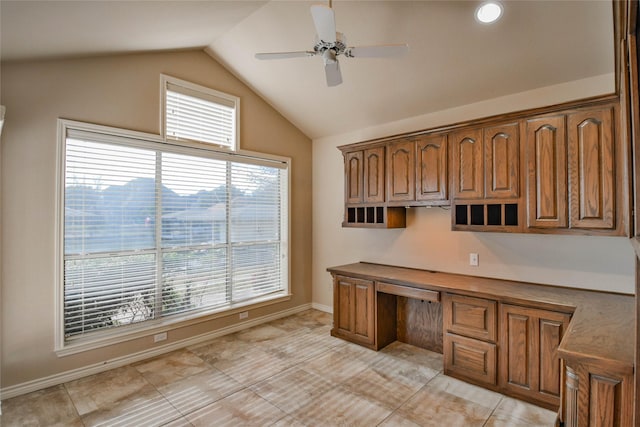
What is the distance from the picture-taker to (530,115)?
2.69 metres

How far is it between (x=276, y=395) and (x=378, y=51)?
292 centimetres

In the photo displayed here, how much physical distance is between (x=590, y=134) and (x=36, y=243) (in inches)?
185

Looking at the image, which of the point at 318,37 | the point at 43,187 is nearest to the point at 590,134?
the point at 318,37

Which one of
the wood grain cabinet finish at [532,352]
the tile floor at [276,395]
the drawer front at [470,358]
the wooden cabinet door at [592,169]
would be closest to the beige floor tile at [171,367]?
the tile floor at [276,395]

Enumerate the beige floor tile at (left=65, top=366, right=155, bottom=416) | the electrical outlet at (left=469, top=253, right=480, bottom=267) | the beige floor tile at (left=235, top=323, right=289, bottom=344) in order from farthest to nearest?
the beige floor tile at (left=235, top=323, right=289, bottom=344) → the electrical outlet at (left=469, top=253, right=480, bottom=267) → the beige floor tile at (left=65, top=366, right=155, bottom=416)

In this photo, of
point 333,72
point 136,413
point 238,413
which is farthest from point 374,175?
point 136,413

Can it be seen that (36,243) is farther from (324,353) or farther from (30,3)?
(324,353)

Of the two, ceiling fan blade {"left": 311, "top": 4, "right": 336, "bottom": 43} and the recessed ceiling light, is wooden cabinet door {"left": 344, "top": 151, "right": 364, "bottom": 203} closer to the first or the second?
the recessed ceiling light

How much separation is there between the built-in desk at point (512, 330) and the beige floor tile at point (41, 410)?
267 centimetres

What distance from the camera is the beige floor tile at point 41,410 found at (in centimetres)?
236

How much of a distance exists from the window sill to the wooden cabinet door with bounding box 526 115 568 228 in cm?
345

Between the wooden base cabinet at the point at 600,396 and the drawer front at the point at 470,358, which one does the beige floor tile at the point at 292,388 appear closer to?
the drawer front at the point at 470,358

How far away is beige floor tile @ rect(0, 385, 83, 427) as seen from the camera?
2.36 metres

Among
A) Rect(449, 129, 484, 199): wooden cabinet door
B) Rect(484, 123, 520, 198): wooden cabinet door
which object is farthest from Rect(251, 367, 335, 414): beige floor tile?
Rect(484, 123, 520, 198): wooden cabinet door
